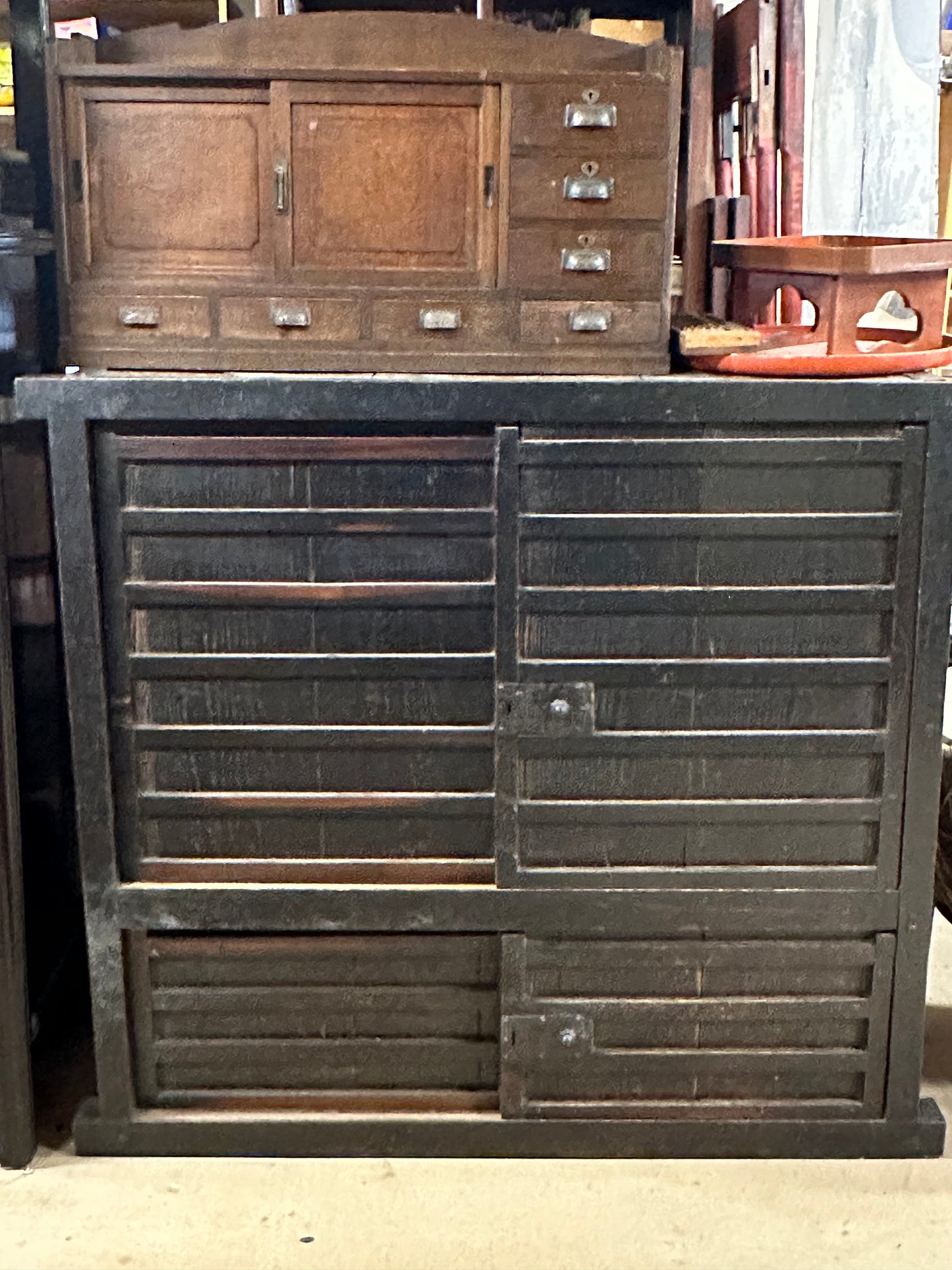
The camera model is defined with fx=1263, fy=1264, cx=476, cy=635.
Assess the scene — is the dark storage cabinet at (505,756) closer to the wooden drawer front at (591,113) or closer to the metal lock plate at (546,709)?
the metal lock plate at (546,709)

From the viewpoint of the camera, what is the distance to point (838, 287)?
6.12ft

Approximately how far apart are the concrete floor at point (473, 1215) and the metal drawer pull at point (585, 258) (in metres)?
1.40

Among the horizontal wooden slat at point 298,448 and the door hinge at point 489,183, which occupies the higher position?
the door hinge at point 489,183

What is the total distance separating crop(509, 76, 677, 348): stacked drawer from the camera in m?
1.78

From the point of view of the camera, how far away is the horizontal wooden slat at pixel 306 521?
72.4 inches

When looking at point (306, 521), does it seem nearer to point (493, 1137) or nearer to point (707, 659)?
point (707, 659)

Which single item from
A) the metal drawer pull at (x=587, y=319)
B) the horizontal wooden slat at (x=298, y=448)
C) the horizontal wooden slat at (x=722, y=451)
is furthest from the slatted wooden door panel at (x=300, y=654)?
the metal drawer pull at (x=587, y=319)

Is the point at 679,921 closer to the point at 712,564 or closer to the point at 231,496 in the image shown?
the point at 712,564

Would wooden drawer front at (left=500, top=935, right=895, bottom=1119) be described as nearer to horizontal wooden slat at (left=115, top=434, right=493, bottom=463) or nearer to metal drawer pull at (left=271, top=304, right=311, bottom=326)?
horizontal wooden slat at (left=115, top=434, right=493, bottom=463)

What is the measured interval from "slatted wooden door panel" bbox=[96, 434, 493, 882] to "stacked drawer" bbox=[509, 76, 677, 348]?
0.24 m

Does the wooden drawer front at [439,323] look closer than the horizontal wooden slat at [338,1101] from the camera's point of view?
Yes

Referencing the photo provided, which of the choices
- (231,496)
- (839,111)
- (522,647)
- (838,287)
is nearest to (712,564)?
(522,647)

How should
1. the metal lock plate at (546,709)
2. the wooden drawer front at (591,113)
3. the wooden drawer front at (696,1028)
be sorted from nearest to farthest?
the wooden drawer front at (591,113) → the metal lock plate at (546,709) → the wooden drawer front at (696,1028)

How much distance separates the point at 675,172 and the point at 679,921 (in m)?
1.13
